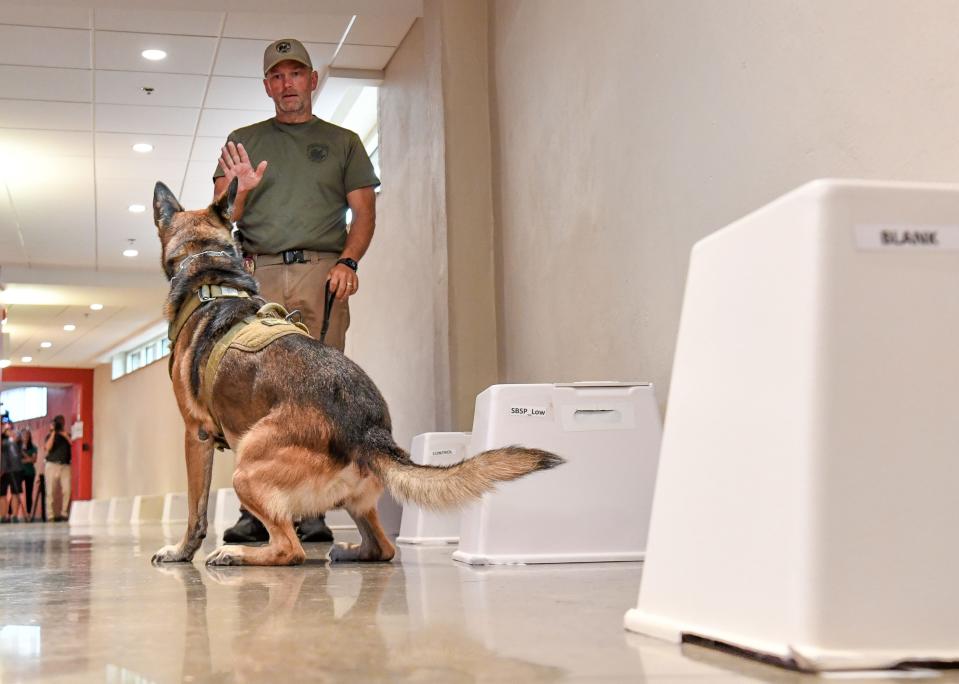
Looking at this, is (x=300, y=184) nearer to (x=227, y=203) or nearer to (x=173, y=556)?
(x=227, y=203)

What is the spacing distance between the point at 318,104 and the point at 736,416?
6.78m

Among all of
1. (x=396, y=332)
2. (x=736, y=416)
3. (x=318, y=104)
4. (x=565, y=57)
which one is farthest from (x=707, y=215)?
(x=318, y=104)

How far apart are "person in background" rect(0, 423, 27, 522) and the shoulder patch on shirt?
19.8m

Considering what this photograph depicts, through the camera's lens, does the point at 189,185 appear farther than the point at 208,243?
Yes

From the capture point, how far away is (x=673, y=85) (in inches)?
122

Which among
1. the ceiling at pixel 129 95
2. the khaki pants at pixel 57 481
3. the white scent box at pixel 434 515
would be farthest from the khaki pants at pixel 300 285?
the khaki pants at pixel 57 481

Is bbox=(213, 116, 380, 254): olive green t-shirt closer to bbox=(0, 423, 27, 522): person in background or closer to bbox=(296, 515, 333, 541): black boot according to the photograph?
bbox=(296, 515, 333, 541): black boot

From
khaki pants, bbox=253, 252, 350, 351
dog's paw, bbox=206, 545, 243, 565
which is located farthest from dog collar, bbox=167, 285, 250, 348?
khaki pants, bbox=253, 252, 350, 351

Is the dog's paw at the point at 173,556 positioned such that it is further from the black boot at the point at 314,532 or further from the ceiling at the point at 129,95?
the ceiling at the point at 129,95

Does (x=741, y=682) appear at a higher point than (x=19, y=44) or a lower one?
lower

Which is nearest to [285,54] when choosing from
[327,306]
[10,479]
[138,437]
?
[327,306]

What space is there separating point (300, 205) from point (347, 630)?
119 inches

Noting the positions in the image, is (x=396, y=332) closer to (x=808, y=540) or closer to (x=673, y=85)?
(x=673, y=85)

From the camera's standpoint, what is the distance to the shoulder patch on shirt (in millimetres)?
4348
